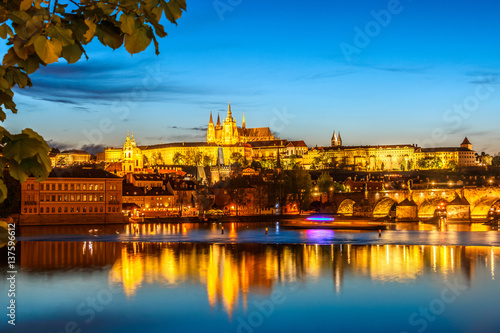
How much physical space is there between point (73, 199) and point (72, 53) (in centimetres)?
5327

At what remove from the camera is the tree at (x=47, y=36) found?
8.50 feet

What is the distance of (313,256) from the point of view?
31.3 m

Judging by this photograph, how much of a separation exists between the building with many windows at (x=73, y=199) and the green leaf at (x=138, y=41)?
168 feet

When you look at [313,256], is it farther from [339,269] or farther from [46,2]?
[46,2]

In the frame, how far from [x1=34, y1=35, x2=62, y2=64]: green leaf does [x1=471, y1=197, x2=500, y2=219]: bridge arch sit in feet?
196

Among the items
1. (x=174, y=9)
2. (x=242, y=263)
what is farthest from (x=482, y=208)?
(x=174, y=9)

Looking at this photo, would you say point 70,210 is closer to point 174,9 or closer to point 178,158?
point 174,9

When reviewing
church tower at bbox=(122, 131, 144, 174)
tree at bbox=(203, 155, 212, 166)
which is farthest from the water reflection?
tree at bbox=(203, 155, 212, 166)

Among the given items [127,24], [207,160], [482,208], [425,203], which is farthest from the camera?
[207,160]

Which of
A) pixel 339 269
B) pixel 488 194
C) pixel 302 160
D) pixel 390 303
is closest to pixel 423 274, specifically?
pixel 339 269

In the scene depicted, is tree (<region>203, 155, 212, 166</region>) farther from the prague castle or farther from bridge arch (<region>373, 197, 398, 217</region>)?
bridge arch (<region>373, 197, 398, 217</region>)

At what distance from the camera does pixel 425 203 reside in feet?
202

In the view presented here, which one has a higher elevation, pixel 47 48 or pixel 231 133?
pixel 231 133

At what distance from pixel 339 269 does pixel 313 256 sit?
510 cm
